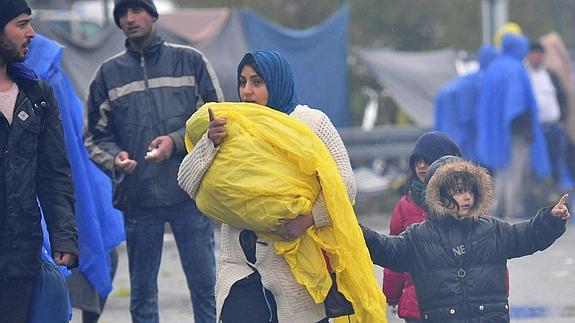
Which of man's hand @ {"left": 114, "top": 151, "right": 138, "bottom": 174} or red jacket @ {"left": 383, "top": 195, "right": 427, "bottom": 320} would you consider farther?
man's hand @ {"left": 114, "top": 151, "right": 138, "bottom": 174}

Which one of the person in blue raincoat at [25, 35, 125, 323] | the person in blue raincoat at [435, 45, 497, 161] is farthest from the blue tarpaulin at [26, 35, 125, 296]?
the person in blue raincoat at [435, 45, 497, 161]

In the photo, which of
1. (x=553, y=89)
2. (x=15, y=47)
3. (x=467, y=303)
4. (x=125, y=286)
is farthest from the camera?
(x=553, y=89)

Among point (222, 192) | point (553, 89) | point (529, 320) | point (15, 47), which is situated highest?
point (553, 89)

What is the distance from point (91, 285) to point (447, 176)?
254 centimetres

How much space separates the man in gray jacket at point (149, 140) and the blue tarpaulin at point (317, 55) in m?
9.14

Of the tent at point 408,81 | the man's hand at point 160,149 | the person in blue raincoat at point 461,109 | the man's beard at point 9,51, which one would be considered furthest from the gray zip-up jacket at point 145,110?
the tent at point 408,81

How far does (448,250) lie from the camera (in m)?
6.29

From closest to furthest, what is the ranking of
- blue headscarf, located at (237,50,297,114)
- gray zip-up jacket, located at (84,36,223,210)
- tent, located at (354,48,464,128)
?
blue headscarf, located at (237,50,297,114) → gray zip-up jacket, located at (84,36,223,210) → tent, located at (354,48,464,128)

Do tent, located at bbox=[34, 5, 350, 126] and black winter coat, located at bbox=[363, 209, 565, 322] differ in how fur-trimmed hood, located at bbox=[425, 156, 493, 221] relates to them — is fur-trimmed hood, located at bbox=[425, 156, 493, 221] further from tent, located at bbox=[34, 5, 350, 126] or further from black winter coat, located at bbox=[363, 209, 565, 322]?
tent, located at bbox=[34, 5, 350, 126]

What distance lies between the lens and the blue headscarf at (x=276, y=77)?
6.02 metres

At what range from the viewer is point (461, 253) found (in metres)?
6.27

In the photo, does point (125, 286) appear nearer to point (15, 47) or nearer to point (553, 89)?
point (15, 47)

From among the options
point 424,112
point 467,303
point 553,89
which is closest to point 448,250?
point 467,303

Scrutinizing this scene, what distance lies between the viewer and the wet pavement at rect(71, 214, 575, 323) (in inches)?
384
